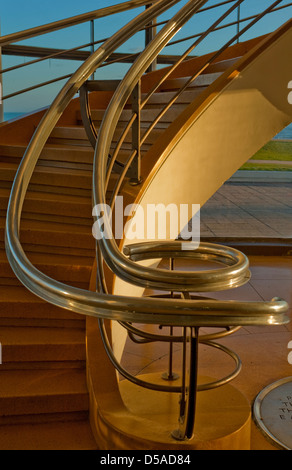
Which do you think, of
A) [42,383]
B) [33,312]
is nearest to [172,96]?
[33,312]

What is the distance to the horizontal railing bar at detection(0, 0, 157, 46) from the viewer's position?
3342 mm

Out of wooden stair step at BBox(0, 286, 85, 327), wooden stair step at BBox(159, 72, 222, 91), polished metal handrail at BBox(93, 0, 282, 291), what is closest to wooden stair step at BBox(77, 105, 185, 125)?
wooden stair step at BBox(159, 72, 222, 91)

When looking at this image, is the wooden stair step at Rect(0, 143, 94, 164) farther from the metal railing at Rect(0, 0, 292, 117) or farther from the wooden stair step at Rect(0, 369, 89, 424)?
the wooden stair step at Rect(0, 369, 89, 424)

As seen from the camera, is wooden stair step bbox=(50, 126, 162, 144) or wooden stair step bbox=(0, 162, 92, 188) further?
wooden stair step bbox=(50, 126, 162, 144)

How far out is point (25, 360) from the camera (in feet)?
8.49

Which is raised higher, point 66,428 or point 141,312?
point 141,312

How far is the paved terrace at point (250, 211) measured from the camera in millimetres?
8750

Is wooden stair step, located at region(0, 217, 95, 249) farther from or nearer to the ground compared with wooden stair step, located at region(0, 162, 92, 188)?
nearer to the ground

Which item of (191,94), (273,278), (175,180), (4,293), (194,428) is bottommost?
(273,278)

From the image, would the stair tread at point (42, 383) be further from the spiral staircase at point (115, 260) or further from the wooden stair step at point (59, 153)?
the wooden stair step at point (59, 153)

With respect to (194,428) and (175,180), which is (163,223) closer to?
(175,180)
